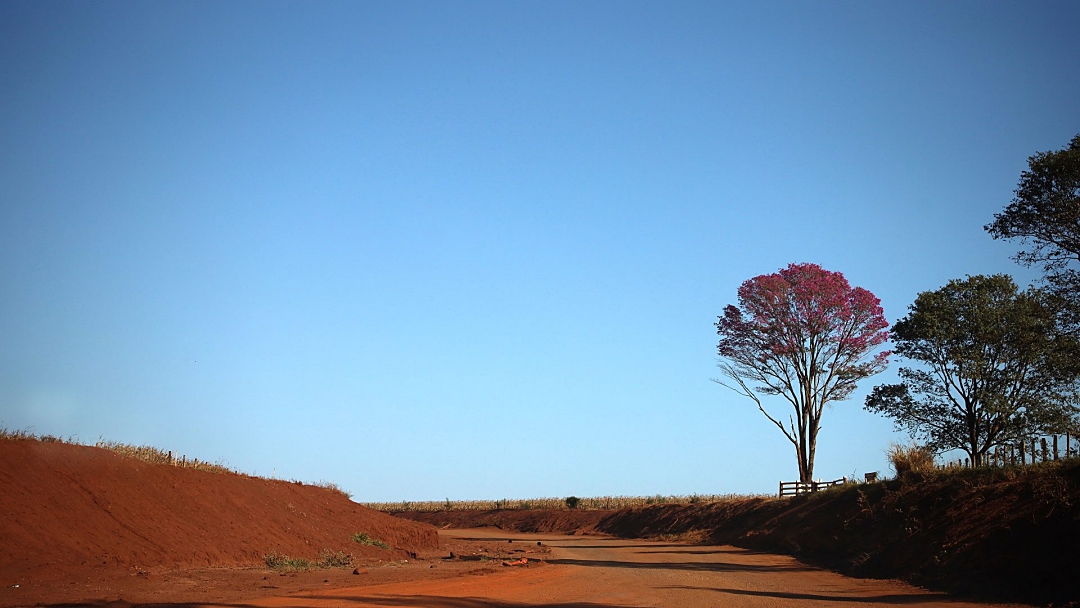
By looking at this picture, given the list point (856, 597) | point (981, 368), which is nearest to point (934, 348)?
point (981, 368)

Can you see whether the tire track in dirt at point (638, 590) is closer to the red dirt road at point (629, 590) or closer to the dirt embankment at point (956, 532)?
the red dirt road at point (629, 590)

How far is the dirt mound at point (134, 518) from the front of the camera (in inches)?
651

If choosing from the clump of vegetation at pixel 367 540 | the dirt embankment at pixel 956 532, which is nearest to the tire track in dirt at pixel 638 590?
the dirt embankment at pixel 956 532

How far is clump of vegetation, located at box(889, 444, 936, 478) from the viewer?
2264 centimetres

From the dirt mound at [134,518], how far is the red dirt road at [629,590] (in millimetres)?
6791

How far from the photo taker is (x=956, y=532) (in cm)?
1692

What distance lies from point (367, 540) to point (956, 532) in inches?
776

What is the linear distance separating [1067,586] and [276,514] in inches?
883

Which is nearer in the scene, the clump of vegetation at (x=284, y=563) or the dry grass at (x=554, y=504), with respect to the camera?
the clump of vegetation at (x=284, y=563)

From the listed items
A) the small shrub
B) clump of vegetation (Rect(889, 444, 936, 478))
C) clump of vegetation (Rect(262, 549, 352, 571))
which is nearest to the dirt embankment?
clump of vegetation (Rect(889, 444, 936, 478))

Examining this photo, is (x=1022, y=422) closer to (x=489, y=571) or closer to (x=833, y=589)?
(x=833, y=589)

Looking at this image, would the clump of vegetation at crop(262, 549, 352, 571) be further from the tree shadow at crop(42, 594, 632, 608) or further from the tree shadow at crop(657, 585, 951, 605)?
the tree shadow at crop(657, 585, 951, 605)

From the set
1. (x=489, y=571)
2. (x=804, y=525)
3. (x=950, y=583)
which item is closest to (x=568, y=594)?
(x=489, y=571)

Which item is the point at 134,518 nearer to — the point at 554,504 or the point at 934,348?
the point at 934,348
